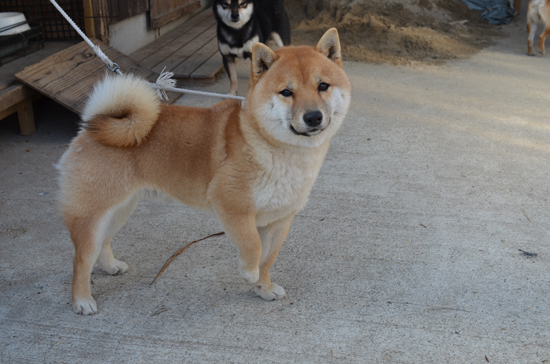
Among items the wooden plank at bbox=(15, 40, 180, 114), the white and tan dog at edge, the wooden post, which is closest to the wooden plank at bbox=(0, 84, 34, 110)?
the wooden plank at bbox=(15, 40, 180, 114)

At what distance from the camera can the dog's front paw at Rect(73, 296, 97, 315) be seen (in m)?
2.30

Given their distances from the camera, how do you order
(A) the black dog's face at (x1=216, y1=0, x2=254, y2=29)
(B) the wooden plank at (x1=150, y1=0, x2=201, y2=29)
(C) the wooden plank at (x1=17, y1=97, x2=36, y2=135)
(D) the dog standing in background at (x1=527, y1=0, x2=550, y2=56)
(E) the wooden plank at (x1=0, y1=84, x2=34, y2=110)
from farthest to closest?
(B) the wooden plank at (x1=150, y1=0, x2=201, y2=29) < (D) the dog standing in background at (x1=527, y1=0, x2=550, y2=56) < (A) the black dog's face at (x1=216, y1=0, x2=254, y2=29) < (C) the wooden plank at (x1=17, y1=97, x2=36, y2=135) < (E) the wooden plank at (x1=0, y1=84, x2=34, y2=110)

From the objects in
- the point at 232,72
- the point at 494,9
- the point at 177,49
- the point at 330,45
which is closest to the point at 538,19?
the point at 494,9

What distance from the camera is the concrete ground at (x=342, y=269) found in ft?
7.04

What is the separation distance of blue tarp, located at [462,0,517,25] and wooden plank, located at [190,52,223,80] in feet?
16.2

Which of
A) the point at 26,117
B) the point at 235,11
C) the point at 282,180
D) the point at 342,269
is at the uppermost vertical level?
the point at 235,11

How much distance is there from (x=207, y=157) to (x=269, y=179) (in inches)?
13.0

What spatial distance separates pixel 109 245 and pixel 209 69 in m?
3.48

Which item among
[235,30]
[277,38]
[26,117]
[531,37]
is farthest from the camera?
[531,37]

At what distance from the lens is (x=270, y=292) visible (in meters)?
2.43

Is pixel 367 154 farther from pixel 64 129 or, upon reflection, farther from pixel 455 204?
pixel 64 129

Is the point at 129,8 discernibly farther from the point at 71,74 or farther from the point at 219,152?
the point at 219,152

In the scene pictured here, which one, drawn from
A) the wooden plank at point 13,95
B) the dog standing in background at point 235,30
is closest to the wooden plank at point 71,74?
the wooden plank at point 13,95

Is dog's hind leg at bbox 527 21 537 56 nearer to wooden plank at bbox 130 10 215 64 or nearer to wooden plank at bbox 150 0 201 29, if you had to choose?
wooden plank at bbox 130 10 215 64
